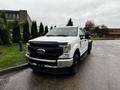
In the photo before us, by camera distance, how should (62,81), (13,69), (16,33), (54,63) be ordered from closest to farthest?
(54,63) → (62,81) → (13,69) → (16,33)

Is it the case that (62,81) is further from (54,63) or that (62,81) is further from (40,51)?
(40,51)

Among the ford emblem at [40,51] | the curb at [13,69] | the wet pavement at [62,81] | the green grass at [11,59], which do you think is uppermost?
the ford emblem at [40,51]

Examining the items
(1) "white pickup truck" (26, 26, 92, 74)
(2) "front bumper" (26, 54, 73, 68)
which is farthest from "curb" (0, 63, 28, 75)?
(2) "front bumper" (26, 54, 73, 68)

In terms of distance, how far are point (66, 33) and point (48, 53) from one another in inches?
73.5

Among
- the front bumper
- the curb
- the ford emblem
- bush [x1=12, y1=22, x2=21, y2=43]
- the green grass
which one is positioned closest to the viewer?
the front bumper

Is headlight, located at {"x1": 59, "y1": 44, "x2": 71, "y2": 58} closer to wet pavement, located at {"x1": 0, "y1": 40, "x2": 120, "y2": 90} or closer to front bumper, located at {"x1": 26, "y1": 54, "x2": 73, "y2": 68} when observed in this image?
front bumper, located at {"x1": 26, "y1": 54, "x2": 73, "y2": 68}

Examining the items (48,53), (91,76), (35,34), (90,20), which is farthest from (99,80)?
(90,20)

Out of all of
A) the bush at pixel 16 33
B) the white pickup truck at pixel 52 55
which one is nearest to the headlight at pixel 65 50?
the white pickup truck at pixel 52 55

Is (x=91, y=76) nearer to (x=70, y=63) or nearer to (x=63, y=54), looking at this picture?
(x=70, y=63)

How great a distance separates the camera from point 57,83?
427cm

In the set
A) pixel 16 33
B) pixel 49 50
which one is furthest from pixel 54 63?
pixel 16 33

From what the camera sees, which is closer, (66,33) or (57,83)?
(57,83)

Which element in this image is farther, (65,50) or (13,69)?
(13,69)

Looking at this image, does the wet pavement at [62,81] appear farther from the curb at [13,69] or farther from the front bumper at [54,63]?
the front bumper at [54,63]
